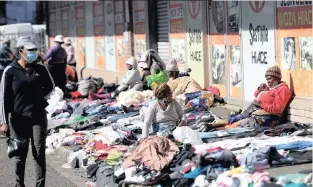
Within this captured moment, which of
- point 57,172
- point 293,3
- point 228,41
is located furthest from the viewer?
point 228,41

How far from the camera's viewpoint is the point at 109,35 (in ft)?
75.3

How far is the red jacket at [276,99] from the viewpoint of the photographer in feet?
36.8

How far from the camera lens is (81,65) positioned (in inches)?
1061

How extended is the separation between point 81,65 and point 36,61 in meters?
18.4

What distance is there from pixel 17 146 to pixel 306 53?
16.2 ft

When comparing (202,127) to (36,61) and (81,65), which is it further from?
(81,65)

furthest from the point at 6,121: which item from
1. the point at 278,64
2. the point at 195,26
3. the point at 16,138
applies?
the point at 195,26

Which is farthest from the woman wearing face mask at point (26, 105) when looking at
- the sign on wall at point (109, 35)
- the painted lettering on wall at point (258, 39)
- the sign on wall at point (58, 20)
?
the sign on wall at point (58, 20)

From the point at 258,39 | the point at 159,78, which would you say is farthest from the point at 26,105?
the point at 159,78

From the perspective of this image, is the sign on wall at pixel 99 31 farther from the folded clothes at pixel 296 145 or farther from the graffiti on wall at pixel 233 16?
the folded clothes at pixel 296 145

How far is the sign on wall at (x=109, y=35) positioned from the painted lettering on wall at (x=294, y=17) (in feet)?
35.3

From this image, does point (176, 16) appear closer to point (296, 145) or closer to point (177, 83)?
point (177, 83)

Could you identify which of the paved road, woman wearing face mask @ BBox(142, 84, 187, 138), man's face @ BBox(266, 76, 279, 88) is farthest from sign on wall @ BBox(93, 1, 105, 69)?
woman wearing face mask @ BBox(142, 84, 187, 138)


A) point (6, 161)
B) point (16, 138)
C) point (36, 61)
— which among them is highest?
point (36, 61)
